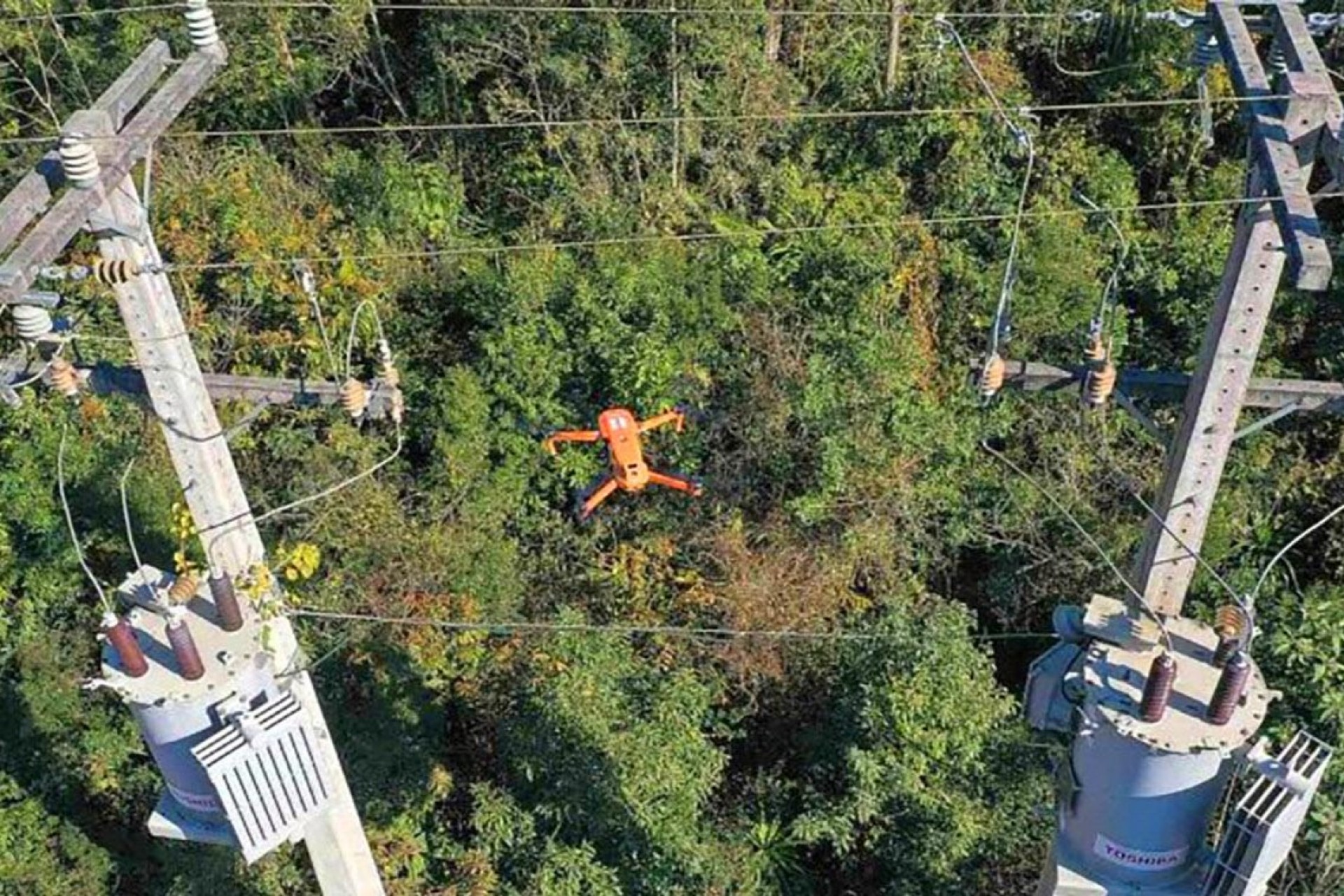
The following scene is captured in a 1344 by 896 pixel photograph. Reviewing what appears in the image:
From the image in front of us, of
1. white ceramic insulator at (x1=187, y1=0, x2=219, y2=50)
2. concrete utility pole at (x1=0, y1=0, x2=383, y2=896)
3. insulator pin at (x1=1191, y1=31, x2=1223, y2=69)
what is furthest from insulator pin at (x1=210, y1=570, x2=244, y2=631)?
insulator pin at (x1=1191, y1=31, x2=1223, y2=69)

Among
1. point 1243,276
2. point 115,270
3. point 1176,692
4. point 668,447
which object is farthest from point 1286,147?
point 668,447

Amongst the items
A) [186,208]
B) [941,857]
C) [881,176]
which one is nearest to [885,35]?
[881,176]

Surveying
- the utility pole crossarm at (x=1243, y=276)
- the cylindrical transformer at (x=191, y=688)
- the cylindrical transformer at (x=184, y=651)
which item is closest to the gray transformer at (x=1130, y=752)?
the utility pole crossarm at (x=1243, y=276)

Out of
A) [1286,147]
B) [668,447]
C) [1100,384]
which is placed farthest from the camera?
[668,447]

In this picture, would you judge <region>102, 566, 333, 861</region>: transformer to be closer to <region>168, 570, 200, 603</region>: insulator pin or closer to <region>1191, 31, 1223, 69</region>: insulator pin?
<region>168, 570, 200, 603</region>: insulator pin

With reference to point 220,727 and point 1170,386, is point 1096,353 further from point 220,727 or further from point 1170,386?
point 220,727

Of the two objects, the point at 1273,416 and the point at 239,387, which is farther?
the point at 239,387

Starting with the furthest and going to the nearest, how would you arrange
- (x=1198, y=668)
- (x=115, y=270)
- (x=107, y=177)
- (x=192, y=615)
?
1. (x=192, y=615)
2. (x=1198, y=668)
3. (x=115, y=270)
4. (x=107, y=177)

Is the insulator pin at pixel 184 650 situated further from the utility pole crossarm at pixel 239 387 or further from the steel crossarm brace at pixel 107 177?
the steel crossarm brace at pixel 107 177
